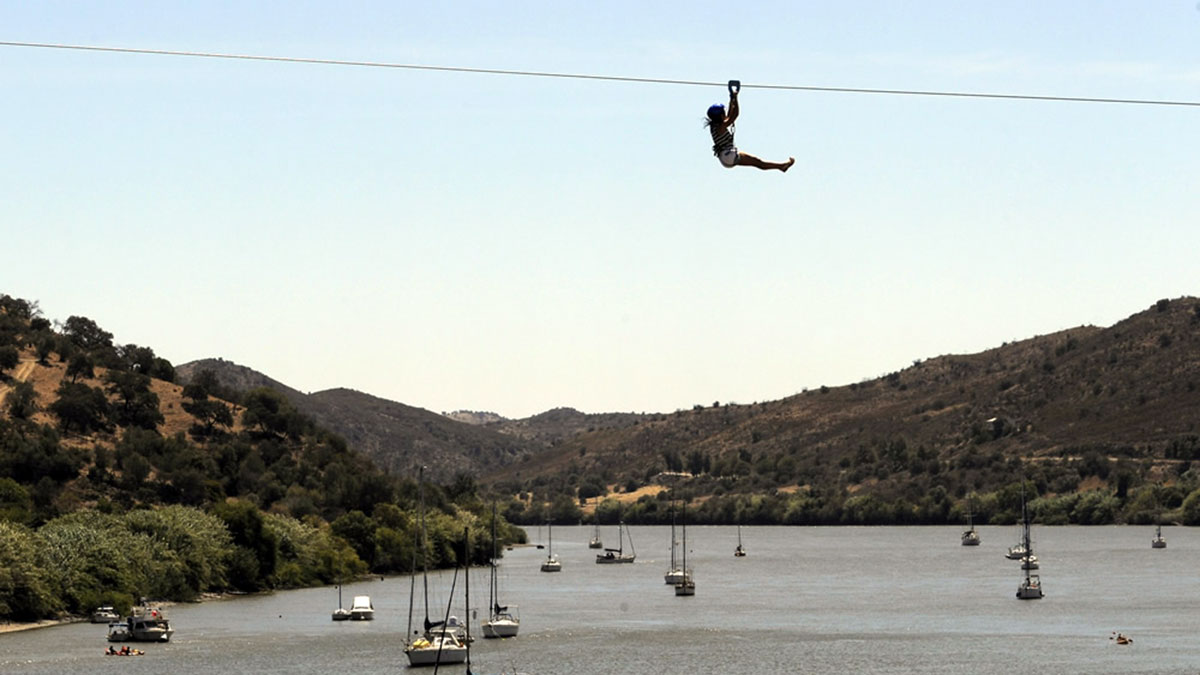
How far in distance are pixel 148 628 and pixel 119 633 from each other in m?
1.68

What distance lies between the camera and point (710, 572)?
19962 centimetres

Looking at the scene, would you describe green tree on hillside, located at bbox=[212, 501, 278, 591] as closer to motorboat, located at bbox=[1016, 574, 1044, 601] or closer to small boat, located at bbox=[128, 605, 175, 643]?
small boat, located at bbox=[128, 605, 175, 643]

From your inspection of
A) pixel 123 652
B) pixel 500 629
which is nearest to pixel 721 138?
pixel 123 652

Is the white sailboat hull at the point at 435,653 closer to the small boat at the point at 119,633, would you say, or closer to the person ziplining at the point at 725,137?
the small boat at the point at 119,633

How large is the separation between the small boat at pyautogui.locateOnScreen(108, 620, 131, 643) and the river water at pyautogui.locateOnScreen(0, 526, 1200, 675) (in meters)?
1.47

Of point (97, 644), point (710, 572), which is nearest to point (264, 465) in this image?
point (710, 572)

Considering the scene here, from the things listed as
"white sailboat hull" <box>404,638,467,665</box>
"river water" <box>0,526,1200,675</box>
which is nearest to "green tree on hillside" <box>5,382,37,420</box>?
"river water" <box>0,526,1200,675</box>

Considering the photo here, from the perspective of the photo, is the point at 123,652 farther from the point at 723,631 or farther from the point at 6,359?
the point at 6,359

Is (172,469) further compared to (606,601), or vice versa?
(172,469)

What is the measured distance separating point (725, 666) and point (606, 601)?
53147 mm

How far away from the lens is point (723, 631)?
396 feet

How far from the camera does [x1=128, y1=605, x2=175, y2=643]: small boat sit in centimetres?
10850

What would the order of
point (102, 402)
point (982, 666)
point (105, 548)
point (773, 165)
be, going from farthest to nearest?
point (102, 402)
point (105, 548)
point (982, 666)
point (773, 165)

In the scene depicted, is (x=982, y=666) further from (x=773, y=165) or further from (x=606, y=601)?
(x=773, y=165)
